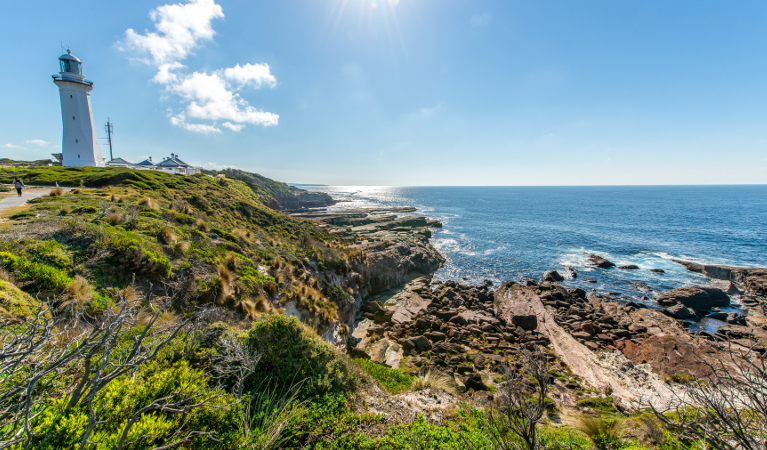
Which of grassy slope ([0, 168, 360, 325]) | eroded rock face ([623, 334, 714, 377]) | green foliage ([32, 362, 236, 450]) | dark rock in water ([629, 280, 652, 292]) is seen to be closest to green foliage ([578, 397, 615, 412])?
eroded rock face ([623, 334, 714, 377])

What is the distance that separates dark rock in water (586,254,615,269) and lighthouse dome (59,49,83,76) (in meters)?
62.2

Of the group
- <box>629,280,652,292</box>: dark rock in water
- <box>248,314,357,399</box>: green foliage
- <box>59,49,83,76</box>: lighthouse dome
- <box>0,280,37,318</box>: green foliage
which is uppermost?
<box>59,49,83,76</box>: lighthouse dome

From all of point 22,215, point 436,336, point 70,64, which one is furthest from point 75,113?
point 436,336

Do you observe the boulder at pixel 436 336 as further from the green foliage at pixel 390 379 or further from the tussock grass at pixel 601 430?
the tussock grass at pixel 601 430

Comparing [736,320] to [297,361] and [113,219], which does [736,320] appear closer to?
[297,361]

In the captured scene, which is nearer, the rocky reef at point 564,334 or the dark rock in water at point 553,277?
the rocky reef at point 564,334

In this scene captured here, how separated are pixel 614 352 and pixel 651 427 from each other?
1078 centimetres

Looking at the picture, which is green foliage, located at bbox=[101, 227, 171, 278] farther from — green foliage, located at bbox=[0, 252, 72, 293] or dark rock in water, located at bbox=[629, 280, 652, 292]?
dark rock in water, located at bbox=[629, 280, 652, 292]

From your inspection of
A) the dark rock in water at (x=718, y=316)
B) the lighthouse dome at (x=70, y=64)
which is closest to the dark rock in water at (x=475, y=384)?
the dark rock in water at (x=718, y=316)

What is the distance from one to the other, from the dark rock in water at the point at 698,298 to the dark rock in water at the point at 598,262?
9.33 metres

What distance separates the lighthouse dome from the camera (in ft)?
96.3

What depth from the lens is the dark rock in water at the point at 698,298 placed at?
2228 centimetres

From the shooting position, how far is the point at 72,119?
1192 inches

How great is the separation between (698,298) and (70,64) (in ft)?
208
